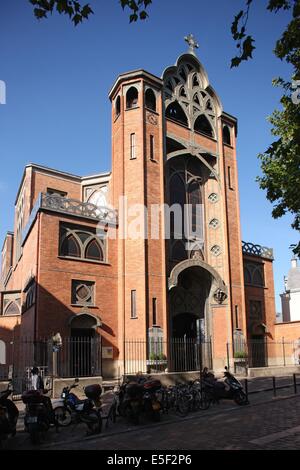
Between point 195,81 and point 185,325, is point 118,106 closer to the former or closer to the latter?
point 195,81

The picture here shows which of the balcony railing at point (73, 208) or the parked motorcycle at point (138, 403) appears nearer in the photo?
the parked motorcycle at point (138, 403)

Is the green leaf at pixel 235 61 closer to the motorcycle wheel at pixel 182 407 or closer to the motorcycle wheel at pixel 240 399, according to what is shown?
the motorcycle wheel at pixel 182 407

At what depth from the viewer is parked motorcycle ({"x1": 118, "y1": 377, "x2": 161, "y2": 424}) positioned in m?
10.9

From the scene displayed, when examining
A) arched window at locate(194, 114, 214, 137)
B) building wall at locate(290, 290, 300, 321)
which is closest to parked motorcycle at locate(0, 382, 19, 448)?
arched window at locate(194, 114, 214, 137)

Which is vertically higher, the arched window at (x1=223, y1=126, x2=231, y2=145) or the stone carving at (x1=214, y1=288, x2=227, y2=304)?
the arched window at (x1=223, y1=126, x2=231, y2=145)

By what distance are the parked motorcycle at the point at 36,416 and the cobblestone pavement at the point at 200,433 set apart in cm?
22

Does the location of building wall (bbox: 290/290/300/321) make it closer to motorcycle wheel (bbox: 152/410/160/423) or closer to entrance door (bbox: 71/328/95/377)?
entrance door (bbox: 71/328/95/377)

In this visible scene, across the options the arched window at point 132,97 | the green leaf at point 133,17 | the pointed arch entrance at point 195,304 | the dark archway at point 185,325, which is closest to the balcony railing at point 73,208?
the pointed arch entrance at point 195,304

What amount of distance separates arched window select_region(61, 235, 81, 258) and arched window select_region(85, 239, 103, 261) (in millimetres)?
497

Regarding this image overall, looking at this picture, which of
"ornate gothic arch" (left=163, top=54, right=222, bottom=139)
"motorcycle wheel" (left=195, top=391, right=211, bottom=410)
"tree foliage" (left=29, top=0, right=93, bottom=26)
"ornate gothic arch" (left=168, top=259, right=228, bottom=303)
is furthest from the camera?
"ornate gothic arch" (left=163, top=54, right=222, bottom=139)

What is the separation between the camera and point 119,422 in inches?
441

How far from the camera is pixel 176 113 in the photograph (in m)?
26.7

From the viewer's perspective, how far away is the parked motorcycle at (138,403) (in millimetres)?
10888
